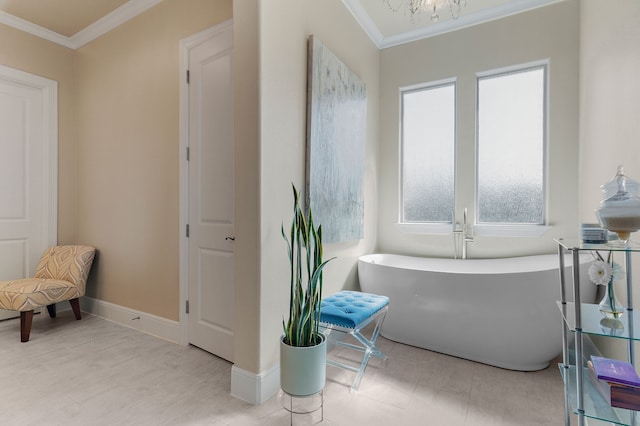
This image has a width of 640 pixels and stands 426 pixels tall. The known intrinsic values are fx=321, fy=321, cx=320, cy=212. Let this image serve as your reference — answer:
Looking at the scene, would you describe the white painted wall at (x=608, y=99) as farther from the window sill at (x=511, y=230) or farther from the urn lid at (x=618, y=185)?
the urn lid at (x=618, y=185)

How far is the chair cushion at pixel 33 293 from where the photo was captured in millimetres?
2564

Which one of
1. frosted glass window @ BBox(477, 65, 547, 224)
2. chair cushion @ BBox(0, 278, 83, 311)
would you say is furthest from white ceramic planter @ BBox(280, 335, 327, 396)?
chair cushion @ BBox(0, 278, 83, 311)

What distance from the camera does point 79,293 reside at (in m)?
2.99

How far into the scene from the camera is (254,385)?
1769 millimetres

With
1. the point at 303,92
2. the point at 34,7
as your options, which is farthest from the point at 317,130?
the point at 34,7

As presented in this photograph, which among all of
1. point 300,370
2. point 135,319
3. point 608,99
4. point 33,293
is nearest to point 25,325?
point 33,293

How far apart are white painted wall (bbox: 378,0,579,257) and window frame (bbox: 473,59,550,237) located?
0.04 m

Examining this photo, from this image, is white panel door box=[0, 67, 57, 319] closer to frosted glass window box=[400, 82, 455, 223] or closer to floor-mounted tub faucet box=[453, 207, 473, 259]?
frosted glass window box=[400, 82, 455, 223]

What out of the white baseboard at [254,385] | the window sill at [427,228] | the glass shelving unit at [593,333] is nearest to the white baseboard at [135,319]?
the white baseboard at [254,385]

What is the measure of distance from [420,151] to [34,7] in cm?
381

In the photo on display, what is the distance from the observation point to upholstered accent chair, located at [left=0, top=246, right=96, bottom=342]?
101 inches

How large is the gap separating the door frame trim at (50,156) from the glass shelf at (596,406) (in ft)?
14.1

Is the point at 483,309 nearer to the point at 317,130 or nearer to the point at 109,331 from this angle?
the point at 317,130

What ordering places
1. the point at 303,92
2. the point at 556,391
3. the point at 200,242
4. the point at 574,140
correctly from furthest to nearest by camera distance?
the point at 574,140
the point at 200,242
the point at 303,92
the point at 556,391
